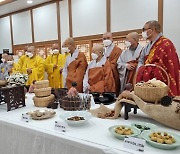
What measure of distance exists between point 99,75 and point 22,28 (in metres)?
4.33

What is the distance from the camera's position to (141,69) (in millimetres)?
2129

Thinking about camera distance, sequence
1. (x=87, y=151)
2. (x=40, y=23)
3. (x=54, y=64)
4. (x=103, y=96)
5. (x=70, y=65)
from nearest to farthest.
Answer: (x=87, y=151), (x=103, y=96), (x=70, y=65), (x=54, y=64), (x=40, y=23)

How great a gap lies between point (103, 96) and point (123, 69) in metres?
1.06

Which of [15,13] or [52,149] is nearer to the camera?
[52,149]

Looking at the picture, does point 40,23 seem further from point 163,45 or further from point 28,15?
point 163,45

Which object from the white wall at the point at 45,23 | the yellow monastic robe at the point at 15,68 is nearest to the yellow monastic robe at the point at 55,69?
the yellow monastic robe at the point at 15,68

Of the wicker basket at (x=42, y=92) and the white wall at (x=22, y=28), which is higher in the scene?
the white wall at (x=22, y=28)

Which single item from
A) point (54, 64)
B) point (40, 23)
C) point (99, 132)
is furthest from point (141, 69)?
point (40, 23)

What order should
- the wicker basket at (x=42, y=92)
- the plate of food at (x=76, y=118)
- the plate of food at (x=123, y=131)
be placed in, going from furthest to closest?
the wicker basket at (x=42, y=92), the plate of food at (x=76, y=118), the plate of food at (x=123, y=131)

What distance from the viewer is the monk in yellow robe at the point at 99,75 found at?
242 centimetres

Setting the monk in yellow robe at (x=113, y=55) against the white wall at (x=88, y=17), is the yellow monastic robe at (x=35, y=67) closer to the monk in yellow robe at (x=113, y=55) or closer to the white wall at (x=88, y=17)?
the white wall at (x=88, y=17)

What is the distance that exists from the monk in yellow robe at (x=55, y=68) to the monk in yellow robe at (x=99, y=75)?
1.50m

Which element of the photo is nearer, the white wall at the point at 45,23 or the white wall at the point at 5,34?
the white wall at the point at 45,23

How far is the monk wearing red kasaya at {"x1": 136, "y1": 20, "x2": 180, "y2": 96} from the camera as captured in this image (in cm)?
206
